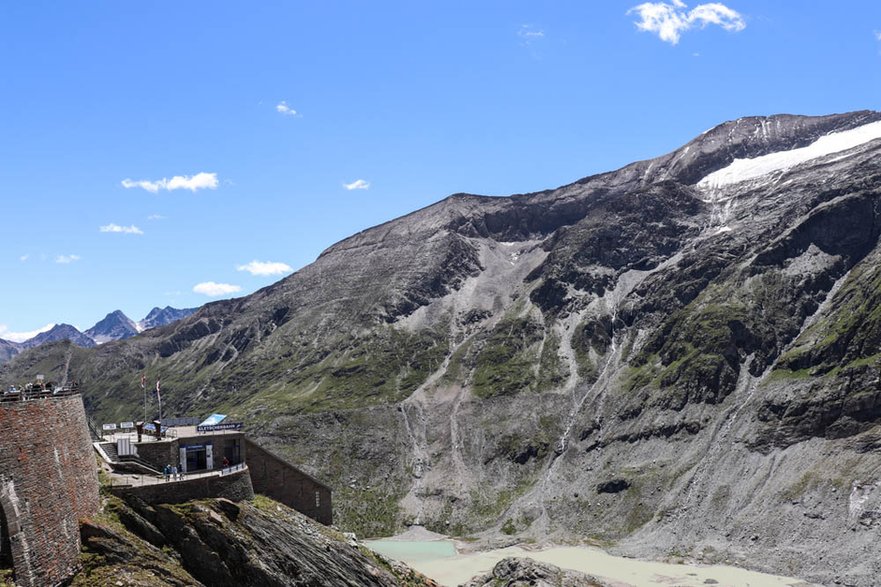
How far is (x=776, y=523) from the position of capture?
135875 mm

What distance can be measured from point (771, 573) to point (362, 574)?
9167 centimetres

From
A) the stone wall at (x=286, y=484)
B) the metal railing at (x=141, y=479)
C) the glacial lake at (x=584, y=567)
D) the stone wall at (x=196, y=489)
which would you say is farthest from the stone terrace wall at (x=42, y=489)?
the glacial lake at (x=584, y=567)

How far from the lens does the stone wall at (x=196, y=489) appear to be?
153 ft

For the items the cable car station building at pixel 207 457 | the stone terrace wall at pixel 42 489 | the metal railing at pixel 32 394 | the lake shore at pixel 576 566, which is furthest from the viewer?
the lake shore at pixel 576 566

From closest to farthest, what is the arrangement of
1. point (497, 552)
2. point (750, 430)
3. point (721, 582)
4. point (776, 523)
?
point (721, 582), point (776, 523), point (497, 552), point (750, 430)

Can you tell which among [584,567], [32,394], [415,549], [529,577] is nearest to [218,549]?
[32,394]

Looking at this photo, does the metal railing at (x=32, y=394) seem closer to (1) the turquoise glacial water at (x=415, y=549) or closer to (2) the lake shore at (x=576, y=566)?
(2) the lake shore at (x=576, y=566)

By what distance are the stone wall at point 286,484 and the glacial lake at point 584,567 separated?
5228cm

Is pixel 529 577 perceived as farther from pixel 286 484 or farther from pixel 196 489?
pixel 196 489

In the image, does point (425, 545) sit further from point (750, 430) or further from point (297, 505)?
point (297, 505)

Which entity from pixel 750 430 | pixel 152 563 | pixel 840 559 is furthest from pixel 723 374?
pixel 152 563

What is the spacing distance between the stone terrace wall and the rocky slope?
1.75 meters

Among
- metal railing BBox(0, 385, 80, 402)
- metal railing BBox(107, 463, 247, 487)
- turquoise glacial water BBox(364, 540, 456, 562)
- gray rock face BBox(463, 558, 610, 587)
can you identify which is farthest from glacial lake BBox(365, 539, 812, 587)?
metal railing BBox(0, 385, 80, 402)

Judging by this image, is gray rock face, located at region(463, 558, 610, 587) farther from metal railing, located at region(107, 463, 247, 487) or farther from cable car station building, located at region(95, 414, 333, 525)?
metal railing, located at region(107, 463, 247, 487)
